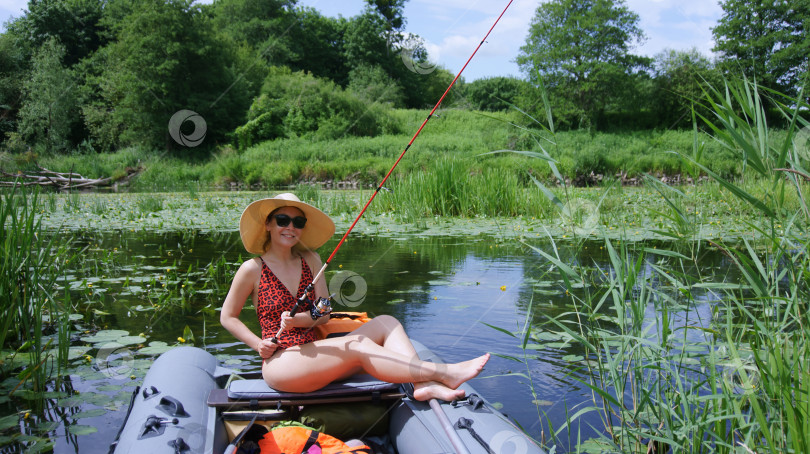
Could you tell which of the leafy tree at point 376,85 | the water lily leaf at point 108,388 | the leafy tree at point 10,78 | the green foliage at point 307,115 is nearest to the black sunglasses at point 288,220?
the water lily leaf at point 108,388

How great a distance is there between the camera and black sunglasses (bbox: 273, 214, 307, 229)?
2492mm

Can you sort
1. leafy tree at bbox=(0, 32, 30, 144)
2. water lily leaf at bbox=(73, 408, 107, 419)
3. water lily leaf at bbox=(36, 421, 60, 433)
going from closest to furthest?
water lily leaf at bbox=(36, 421, 60, 433)
water lily leaf at bbox=(73, 408, 107, 419)
leafy tree at bbox=(0, 32, 30, 144)

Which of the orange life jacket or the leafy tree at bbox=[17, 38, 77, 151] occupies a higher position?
the leafy tree at bbox=[17, 38, 77, 151]

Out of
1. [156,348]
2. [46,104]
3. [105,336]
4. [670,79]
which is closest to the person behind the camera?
[156,348]

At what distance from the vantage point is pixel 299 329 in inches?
95.2

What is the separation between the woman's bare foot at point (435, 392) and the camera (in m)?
2.17

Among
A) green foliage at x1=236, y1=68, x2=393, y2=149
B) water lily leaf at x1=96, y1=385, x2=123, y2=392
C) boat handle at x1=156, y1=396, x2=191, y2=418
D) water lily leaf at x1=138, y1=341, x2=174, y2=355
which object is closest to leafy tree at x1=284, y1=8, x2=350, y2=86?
green foliage at x1=236, y1=68, x2=393, y2=149

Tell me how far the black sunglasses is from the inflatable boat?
66 cm

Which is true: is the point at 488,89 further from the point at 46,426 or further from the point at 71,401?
the point at 46,426

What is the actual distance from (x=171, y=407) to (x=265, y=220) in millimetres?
855

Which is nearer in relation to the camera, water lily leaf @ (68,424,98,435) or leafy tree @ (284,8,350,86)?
water lily leaf @ (68,424,98,435)

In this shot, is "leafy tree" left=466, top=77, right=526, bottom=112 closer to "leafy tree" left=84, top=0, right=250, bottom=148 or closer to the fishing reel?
"leafy tree" left=84, top=0, right=250, bottom=148

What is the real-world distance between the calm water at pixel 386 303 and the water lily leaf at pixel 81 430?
0.07 m

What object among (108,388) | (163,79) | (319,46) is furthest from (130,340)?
(319,46)
